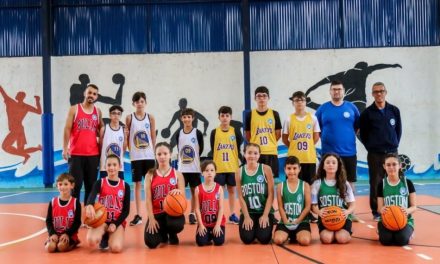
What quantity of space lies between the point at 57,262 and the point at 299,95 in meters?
3.39

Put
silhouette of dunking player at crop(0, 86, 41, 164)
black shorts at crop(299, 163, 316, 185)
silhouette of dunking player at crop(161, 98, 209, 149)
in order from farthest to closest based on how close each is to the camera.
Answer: silhouette of dunking player at crop(0, 86, 41, 164) < silhouette of dunking player at crop(161, 98, 209, 149) < black shorts at crop(299, 163, 316, 185)

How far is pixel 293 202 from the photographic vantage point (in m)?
5.04

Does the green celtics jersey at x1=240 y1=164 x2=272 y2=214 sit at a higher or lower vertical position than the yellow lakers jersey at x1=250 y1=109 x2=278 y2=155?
lower

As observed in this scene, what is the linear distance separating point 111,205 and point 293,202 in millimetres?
1869

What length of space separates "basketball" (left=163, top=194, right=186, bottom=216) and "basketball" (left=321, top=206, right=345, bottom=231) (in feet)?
4.73

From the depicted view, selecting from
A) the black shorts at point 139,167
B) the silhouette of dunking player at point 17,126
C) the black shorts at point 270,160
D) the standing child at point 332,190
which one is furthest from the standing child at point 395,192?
the silhouette of dunking player at point 17,126

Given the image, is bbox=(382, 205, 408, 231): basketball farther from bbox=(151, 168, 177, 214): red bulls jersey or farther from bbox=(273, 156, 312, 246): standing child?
bbox=(151, 168, 177, 214): red bulls jersey

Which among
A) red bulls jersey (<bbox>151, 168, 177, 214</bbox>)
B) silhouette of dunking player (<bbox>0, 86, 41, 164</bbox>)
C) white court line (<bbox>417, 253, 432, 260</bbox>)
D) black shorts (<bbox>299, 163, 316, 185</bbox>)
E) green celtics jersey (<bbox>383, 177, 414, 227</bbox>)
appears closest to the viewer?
white court line (<bbox>417, 253, 432, 260</bbox>)

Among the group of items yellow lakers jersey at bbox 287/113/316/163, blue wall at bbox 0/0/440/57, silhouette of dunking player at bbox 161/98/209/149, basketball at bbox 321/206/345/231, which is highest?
blue wall at bbox 0/0/440/57

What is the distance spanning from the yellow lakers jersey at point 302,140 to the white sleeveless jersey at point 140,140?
6.09ft

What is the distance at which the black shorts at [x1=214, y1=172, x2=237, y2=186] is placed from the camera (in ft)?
20.6

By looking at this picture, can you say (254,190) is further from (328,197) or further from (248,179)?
(328,197)

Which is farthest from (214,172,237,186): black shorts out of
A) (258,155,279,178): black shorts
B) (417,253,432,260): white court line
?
(417,253,432,260): white court line

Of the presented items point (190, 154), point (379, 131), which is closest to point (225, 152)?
point (190, 154)
